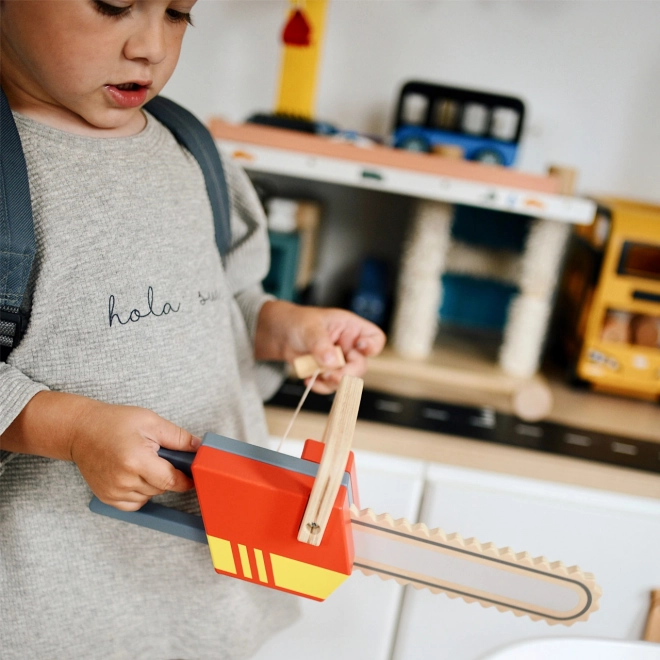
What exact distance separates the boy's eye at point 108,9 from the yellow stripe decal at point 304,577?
255 millimetres

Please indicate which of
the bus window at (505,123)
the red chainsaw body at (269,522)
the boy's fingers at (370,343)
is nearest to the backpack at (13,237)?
the red chainsaw body at (269,522)

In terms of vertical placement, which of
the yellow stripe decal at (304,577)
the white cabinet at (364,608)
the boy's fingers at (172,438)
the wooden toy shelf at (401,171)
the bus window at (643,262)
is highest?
the wooden toy shelf at (401,171)

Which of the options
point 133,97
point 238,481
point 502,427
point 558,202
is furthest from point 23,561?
point 558,202

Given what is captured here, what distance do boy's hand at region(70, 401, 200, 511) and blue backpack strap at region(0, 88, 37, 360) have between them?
0.19ft

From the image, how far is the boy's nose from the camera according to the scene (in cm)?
29

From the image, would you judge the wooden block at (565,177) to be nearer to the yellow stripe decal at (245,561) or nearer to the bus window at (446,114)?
the bus window at (446,114)

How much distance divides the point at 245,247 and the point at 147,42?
0.65 feet

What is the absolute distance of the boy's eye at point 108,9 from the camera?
10.8 inches

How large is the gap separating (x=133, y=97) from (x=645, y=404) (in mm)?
647

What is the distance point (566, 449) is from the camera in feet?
1.95

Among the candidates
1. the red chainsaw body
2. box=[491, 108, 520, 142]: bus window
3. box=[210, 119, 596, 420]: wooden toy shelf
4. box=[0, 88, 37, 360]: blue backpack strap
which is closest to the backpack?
box=[0, 88, 37, 360]: blue backpack strap

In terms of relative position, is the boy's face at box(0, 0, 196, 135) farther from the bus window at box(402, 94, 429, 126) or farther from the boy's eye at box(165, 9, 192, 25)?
the bus window at box(402, 94, 429, 126)

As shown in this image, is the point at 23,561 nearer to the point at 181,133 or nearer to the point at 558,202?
the point at 181,133

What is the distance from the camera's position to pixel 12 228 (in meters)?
0.31
